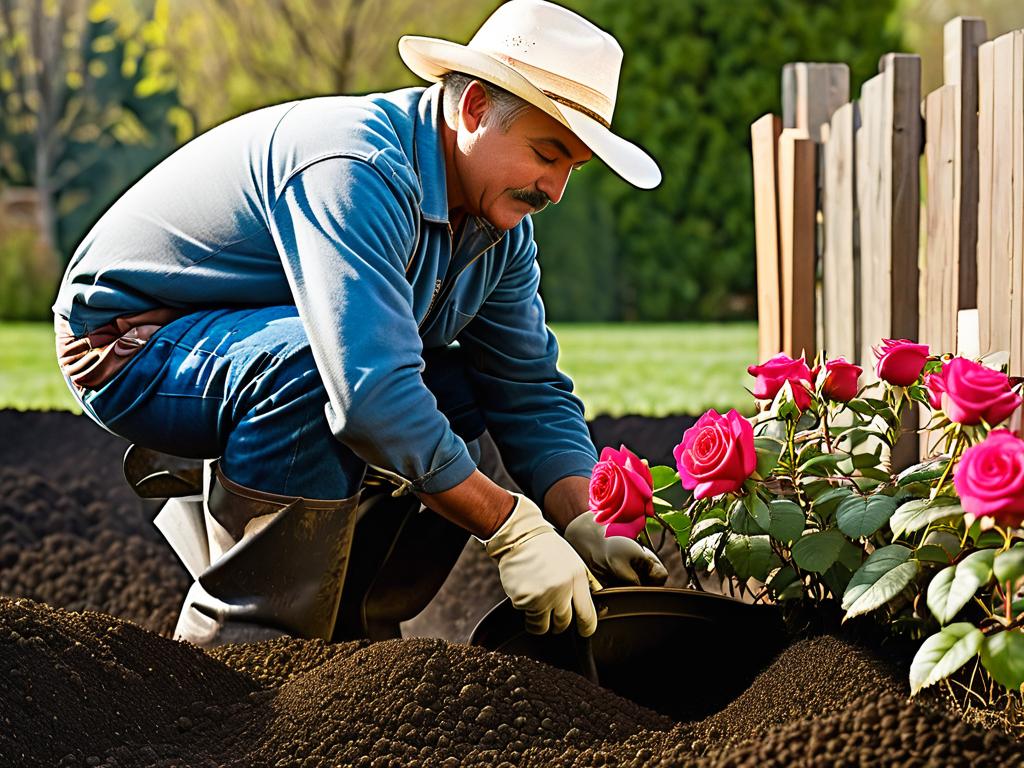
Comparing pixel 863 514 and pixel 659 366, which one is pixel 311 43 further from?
pixel 863 514

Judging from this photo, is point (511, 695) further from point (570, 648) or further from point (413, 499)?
point (413, 499)

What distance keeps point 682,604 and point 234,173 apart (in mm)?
1163

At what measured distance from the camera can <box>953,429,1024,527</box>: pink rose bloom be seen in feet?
4.64

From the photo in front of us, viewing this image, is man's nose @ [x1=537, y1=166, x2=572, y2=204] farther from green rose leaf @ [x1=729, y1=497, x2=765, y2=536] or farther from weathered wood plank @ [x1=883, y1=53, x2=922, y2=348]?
weathered wood plank @ [x1=883, y1=53, x2=922, y2=348]

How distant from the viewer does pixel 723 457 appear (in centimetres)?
177

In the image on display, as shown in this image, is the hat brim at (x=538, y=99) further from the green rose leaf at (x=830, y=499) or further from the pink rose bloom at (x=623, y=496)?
the green rose leaf at (x=830, y=499)

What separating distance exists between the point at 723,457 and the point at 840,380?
1.08 ft

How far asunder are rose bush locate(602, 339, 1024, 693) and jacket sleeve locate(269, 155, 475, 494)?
0.43m

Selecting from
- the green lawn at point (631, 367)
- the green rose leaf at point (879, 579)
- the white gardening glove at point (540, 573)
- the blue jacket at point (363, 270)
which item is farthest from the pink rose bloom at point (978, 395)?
the green lawn at point (631, 367)

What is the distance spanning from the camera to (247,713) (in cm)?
178

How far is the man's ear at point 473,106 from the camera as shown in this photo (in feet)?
6.92

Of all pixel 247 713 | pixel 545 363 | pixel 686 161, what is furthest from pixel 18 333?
pixel 247 713

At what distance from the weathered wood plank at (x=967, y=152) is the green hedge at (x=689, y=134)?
730 centimetres

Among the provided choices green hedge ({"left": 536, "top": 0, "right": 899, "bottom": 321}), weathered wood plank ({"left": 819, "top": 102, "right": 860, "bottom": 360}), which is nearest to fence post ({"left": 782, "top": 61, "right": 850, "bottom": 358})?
weathered wood plank ({"left": 819, "top": 102, "right": 860, "bottom": 360})
